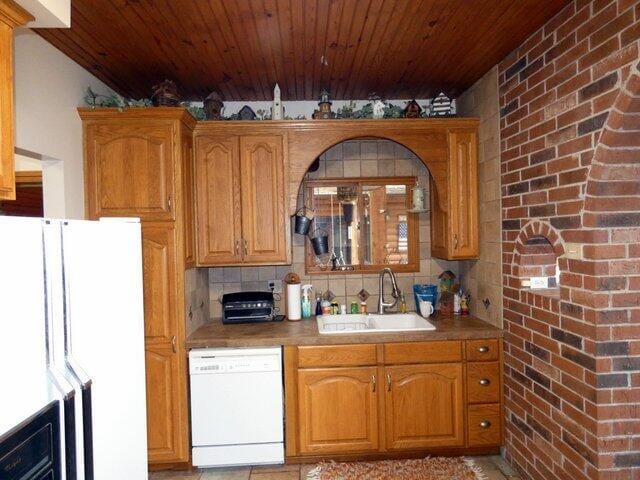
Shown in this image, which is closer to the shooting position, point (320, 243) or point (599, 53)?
point (599, 53)

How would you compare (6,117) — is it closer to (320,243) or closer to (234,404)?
(234,404)

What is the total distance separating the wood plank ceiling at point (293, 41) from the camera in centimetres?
195

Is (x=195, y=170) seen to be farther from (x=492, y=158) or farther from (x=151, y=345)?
(x=492, y=158)

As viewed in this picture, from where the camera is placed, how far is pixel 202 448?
2566mm

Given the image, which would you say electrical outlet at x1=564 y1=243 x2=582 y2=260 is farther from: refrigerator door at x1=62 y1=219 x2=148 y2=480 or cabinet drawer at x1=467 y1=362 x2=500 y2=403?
refrigerator door at x1=62 y1=219 x2=148 y2=480

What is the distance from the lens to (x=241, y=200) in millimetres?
2859

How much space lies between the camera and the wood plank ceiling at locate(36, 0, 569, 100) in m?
1.95

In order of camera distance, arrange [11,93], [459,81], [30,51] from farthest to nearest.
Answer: [459,81] < [30,51] < [11,93]

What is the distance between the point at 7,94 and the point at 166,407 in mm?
1934

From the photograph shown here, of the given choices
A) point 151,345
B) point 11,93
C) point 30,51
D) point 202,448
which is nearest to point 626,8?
point 11,93

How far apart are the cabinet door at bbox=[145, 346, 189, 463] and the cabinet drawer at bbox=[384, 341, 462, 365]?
1.33 m

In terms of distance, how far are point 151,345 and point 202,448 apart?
28.7 inches

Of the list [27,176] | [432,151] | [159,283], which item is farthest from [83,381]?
[27,176]

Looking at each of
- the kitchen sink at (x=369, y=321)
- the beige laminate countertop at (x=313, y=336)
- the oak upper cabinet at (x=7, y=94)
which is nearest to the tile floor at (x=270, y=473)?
the beige laminate countertop at (x=313, y=336)
